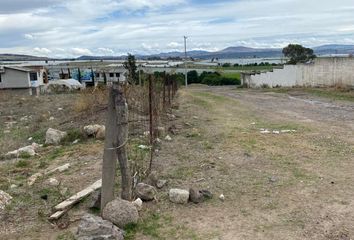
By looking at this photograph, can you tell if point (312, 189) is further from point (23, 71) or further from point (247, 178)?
point (23, 71)

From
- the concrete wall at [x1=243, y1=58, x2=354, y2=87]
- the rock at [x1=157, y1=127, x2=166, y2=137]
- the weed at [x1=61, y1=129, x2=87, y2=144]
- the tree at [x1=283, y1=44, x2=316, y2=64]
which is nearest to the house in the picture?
the concrete wall at [x1=243, y1=58, x2=354, y2=87]

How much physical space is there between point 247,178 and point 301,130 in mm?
5118

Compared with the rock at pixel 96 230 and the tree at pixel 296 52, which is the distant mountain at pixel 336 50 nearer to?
the tree at pixel 296 52

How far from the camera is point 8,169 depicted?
7.79 m

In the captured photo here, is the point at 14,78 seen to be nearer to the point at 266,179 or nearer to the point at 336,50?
the point at 336,50

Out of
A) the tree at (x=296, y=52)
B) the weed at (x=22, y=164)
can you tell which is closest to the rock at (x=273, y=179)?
the weed at (x=22, y=164)

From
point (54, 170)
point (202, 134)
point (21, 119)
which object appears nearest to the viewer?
point (54, 170)

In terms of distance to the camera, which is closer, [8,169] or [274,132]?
[8,169]

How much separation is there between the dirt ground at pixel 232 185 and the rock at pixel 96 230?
12.3 inches

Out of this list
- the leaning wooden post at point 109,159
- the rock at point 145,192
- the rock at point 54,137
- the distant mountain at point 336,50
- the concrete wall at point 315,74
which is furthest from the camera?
the distant mountain at point 336,50

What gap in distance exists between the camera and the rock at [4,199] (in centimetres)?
552

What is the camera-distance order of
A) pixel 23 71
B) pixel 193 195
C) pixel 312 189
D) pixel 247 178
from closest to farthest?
pixel 193 195 < pixel 312 189 < pixel 247 178 < pixel 23 71

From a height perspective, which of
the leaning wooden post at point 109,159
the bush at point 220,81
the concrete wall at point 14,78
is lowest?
the bush at point 220,81

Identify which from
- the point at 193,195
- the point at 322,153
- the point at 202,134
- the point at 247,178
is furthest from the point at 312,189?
the point at 202,134
